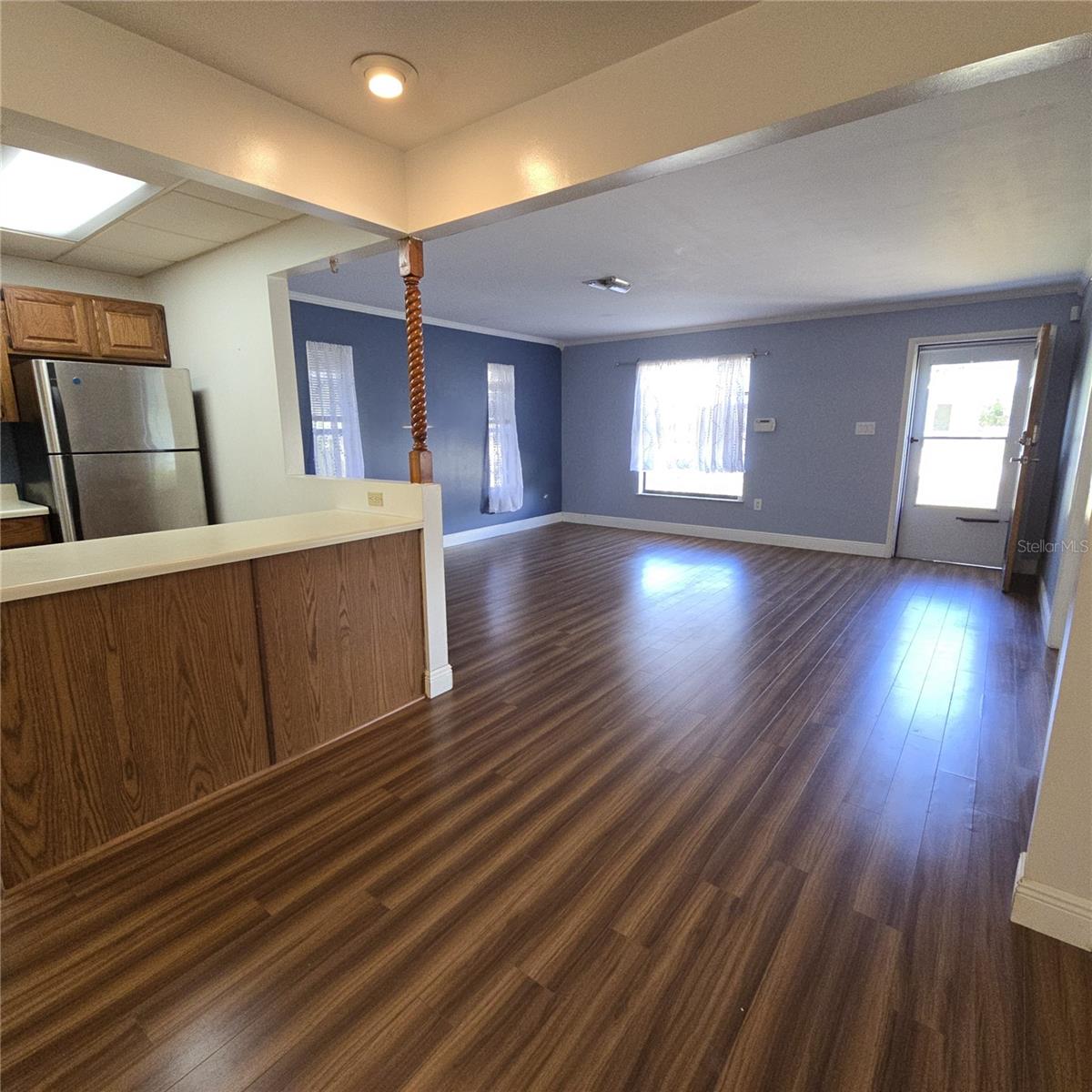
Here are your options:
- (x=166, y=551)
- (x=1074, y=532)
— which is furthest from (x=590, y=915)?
(x=1074, y=532)

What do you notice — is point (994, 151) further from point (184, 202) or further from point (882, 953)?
point (184, 202)

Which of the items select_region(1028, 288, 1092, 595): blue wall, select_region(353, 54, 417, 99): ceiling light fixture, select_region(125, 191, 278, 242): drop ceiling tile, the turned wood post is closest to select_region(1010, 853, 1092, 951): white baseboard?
the turned wood post

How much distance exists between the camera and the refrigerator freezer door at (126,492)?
3.01 m

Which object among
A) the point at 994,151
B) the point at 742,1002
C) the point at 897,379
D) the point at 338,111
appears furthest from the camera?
the point at 897,379

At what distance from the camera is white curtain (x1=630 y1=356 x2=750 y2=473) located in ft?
20.2

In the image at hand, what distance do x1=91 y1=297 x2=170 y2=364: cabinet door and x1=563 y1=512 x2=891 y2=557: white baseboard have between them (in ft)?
16.8

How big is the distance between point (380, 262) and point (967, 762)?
4121 millimetres

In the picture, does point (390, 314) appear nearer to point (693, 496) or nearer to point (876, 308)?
point (693, 496)

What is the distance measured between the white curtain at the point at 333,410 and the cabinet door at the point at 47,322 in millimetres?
1670

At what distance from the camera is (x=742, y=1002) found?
1248mm

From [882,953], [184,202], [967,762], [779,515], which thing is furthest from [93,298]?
[779,515]

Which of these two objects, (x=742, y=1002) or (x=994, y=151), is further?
(x=994, y=151)

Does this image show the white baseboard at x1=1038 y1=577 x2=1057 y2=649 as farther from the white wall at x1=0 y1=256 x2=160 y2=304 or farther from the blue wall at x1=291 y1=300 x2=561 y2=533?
the white wall at x1=0 y1=256 x2=160 y2=304

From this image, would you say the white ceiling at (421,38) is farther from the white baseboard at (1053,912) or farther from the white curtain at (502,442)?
the white curtain at (502,442)
